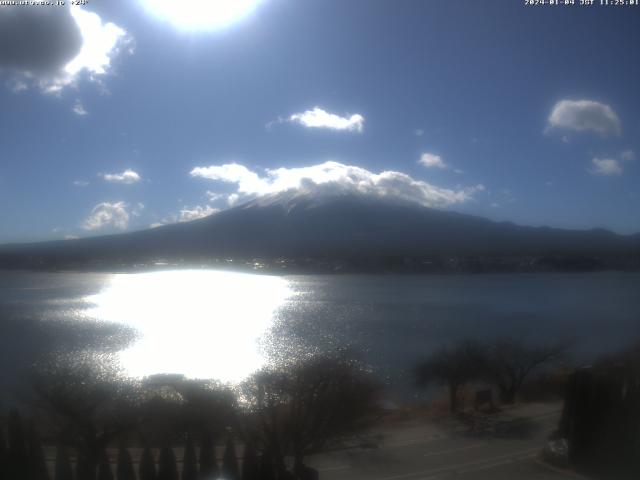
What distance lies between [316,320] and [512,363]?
970 cm

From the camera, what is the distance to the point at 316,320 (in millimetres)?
15125

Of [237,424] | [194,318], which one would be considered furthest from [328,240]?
[237,424]

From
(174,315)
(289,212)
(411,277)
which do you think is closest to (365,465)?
(174,315)

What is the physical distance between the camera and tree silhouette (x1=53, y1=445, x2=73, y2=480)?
241 cm

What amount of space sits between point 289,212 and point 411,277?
30.9 metres

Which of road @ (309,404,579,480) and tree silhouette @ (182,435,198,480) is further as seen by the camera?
road @ (309,404,579,480)

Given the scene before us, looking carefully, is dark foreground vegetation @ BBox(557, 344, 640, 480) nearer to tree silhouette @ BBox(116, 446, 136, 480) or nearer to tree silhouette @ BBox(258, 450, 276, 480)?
tree silhouette @ BBox(258, 450, 276, 480)

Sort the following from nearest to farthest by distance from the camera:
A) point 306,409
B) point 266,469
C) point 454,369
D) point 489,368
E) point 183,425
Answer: point 266,469, point 183,425, point 306,409, point 489,368, point 454,369

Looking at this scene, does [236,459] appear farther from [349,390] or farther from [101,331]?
[101,331]

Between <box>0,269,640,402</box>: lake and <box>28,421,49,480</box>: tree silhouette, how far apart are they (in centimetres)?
319

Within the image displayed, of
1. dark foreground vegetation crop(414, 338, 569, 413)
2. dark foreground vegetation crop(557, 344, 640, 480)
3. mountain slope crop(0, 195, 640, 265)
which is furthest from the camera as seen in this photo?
mountain slope crop(0, 195, 640, 265)

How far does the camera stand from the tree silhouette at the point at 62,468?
7.91ft

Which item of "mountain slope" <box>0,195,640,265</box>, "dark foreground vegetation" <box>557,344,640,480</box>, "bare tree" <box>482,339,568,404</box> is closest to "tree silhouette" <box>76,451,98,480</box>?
"dark foreground vegetation" <box>557,344,640,480</box>

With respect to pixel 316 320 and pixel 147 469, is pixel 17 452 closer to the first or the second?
pixel 147 469
